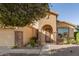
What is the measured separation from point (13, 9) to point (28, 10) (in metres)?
0.44

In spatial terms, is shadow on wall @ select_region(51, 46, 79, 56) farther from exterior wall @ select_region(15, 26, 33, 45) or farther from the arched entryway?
exterior wall @ select_region(15, 26, 33, 45)

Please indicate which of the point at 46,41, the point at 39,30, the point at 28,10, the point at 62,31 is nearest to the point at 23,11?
the point at 28,10

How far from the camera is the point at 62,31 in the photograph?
509 inches

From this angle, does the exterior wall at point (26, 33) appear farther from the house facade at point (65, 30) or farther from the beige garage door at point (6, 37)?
the house facade at point (65, 30)

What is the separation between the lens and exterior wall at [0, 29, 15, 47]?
11336mm

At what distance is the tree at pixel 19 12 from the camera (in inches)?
272

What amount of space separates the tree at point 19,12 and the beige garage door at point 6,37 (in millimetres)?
3998

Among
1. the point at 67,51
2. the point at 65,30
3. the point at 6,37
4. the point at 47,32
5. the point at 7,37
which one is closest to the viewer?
the point at 67,51

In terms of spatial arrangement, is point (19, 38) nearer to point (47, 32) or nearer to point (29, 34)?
point (29, 34)

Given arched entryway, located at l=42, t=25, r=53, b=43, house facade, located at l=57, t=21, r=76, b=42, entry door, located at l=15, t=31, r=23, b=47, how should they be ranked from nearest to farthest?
arched entryway, located at l=42, t=25, r=53, b=43 < house facade, located at l=57, t=21, r=76, b=42 < entry door, located at l=15, t=31, r=23, b=47

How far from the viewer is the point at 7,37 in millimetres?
11812

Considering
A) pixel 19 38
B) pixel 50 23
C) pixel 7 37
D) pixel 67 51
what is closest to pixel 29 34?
pixel 19 38

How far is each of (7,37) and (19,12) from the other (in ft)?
16.1

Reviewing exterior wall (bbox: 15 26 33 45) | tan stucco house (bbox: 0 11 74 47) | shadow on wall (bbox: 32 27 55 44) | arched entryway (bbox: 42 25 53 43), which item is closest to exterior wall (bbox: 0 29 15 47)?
tan stucco house (bbox: 0 11 74 47)
